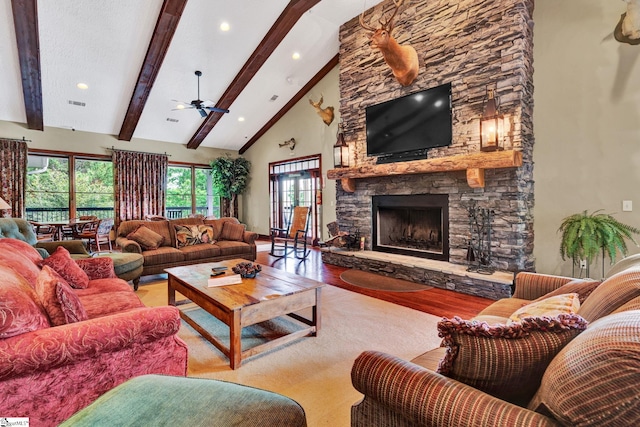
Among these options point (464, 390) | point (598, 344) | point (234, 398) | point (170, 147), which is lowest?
point (234, 398)

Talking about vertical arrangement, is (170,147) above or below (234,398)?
above

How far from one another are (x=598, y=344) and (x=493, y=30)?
435 cm

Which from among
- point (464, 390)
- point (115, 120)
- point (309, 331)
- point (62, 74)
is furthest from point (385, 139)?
point (115, 120)

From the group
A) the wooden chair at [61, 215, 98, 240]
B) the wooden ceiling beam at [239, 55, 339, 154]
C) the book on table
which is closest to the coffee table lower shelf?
the book on table

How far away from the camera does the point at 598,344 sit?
27.8 inches

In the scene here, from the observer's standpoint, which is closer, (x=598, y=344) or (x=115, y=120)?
(x=598, y=344)

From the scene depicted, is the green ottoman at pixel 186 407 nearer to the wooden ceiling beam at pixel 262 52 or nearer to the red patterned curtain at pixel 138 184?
the wooden ceiling beam at pixel 262 52

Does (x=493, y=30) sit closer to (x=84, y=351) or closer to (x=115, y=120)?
(x=84, y=351)

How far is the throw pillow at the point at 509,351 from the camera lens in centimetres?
89

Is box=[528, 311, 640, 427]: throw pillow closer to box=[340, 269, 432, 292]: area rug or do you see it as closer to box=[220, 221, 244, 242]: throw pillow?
box=[340, 269, 432, 292]: area rug

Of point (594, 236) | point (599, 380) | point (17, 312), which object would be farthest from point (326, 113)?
point (599, 380)

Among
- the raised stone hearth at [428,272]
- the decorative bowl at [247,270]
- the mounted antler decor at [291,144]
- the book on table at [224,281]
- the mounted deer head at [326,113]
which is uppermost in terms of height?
the mounted deer head at [326,113]

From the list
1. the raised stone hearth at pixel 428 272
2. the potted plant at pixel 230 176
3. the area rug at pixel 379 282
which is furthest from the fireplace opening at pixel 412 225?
the potted plant at pixel 230 176

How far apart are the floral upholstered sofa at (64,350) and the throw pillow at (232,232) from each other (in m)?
3.57
